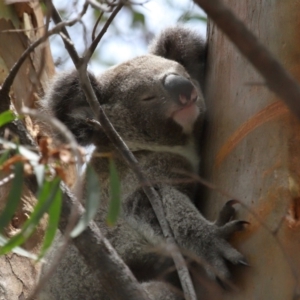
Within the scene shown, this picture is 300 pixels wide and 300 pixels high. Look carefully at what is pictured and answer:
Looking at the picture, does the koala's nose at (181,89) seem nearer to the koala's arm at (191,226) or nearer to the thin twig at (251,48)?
the koala's arm at (191,226)

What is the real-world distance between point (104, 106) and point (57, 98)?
9.3 inches

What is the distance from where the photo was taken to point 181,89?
2502mm

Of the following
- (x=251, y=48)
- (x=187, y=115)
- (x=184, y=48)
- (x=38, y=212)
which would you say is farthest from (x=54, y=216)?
(x=184, y=48)

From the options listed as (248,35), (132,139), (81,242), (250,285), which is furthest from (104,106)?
(248,35)

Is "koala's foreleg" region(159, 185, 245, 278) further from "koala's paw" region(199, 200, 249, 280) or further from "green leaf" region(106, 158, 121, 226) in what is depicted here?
"green leaf" region(106, 158, 121, 226)

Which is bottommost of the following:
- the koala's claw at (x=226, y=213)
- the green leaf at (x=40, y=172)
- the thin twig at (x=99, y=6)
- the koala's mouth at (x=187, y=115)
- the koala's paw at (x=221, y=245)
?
the koala's paw at (x=221, y=245)

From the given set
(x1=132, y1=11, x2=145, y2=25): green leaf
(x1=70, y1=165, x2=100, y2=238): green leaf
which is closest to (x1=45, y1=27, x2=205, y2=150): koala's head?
(x1=132, y1=11, x2=145, y2=25): green leaf

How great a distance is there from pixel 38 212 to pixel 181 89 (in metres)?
1.34

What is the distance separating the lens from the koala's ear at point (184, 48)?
2.73 metres

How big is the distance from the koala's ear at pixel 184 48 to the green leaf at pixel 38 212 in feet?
4.97

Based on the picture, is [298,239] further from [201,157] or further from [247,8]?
[247,8]

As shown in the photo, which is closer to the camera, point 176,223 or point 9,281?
point 176,223

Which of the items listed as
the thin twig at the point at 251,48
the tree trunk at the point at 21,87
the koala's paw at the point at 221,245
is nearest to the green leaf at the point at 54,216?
the thin twig at the point at 251,48

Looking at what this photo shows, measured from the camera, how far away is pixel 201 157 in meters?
2.41
